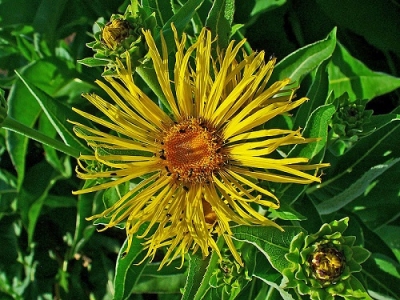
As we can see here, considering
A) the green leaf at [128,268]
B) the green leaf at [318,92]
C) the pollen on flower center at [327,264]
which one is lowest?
the green leaf at [128,268]

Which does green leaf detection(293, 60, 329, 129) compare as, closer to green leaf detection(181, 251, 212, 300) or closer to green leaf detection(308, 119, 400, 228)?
green leaf detection(308, 119, 400, 228)

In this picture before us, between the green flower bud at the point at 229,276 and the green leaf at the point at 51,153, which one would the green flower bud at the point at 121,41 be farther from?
the green leaf at the point at 51,153

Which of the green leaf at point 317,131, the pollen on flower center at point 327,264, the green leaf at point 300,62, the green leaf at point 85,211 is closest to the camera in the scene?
the pollen on flower center at point 327,264

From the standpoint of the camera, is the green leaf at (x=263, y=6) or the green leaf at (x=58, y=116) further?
the green leaf at (x=263, y=6)

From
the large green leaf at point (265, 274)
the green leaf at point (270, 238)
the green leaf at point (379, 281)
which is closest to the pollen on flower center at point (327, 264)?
the green leaf at point (270, 238)

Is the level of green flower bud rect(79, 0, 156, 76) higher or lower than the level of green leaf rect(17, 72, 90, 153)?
higher

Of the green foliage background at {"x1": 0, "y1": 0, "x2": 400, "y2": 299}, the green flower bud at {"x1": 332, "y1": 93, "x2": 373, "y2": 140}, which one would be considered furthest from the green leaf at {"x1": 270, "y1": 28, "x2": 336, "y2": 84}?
the green flower bud at {"x1": 332, "y1": 93, "x2": 373, "y2": 140}

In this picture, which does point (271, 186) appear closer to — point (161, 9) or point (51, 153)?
point (161, 9)
